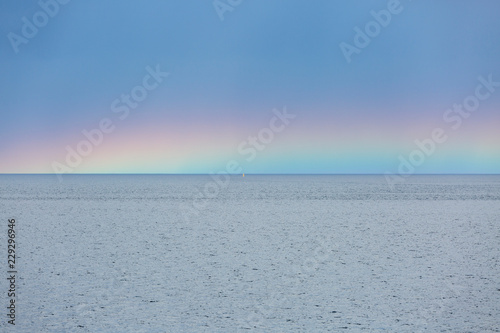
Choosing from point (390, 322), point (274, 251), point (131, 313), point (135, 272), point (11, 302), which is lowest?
point (390, 322)

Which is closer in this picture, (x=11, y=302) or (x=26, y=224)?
(x=11, y=302)

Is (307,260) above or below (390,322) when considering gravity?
above

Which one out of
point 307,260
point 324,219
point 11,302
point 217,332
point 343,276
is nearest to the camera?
point 217,332

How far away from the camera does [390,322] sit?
6676mm

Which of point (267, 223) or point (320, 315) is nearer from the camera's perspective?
point (320, 315)

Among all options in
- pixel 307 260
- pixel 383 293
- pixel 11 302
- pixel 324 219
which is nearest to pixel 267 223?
pixel 324 219

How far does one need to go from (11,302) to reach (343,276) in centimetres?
543

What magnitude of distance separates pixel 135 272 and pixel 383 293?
178 inches

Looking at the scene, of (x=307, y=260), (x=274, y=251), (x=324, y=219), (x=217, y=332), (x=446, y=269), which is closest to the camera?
(x=217, y=332)

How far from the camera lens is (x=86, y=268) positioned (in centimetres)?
1041

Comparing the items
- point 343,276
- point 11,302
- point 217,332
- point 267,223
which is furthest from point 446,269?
point 267,223

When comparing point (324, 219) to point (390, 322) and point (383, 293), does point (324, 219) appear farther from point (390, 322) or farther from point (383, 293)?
point (390, 322)

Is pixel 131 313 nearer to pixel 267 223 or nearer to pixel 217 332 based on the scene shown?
pixel 217 332

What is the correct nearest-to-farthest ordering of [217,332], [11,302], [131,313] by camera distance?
[217,332]
[131,313]
[11,302]
